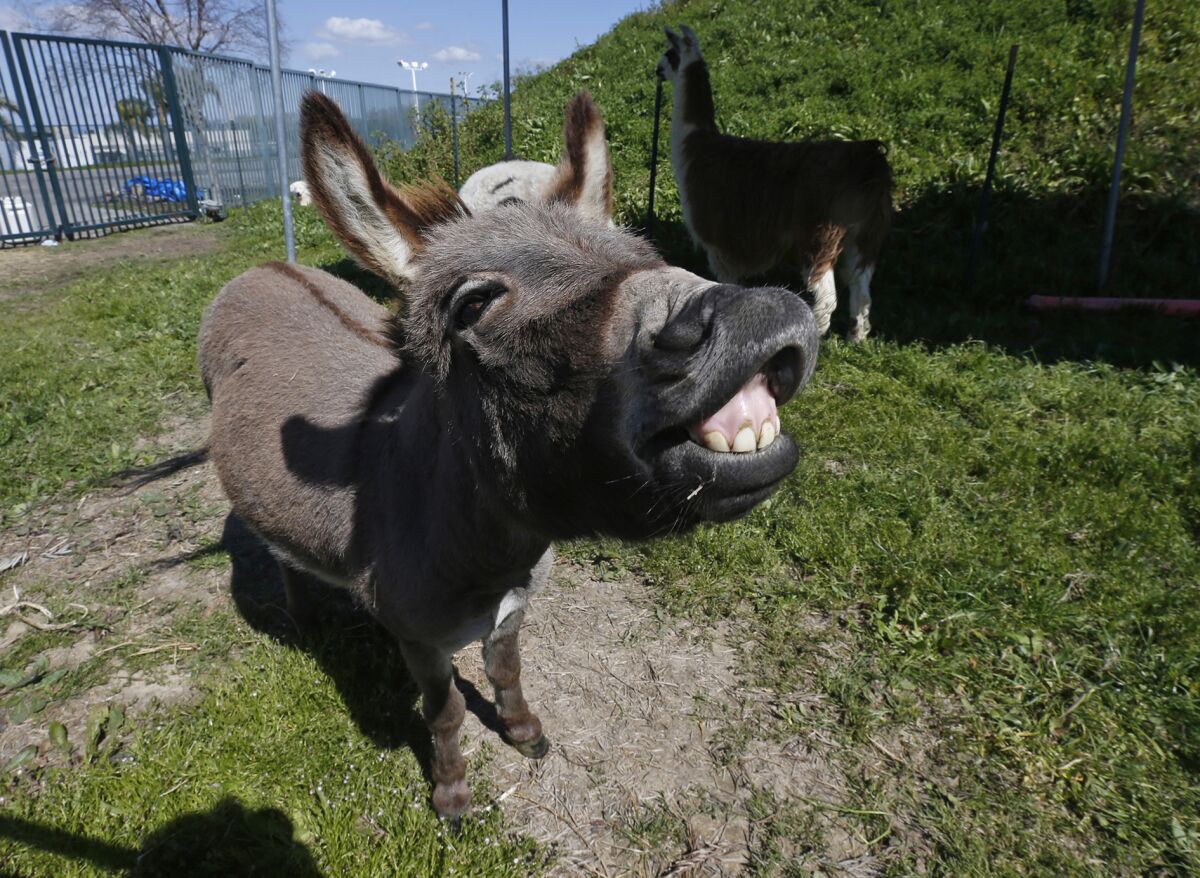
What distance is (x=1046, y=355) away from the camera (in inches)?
232

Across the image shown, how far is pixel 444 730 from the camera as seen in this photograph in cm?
260

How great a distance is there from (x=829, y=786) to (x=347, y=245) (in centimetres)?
276

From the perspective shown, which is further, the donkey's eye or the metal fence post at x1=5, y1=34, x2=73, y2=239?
the metal fence post at x1=5, y1=34, x2=73, y2=239

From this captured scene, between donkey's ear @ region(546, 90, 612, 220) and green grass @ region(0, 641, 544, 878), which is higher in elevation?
donkey's ear @ region(546, 90, 612, 220)

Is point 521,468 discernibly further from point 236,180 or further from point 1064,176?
point 236,180

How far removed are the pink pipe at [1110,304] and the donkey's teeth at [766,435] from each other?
7255mm

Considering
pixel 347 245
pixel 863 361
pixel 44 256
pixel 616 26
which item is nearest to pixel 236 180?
pixel 44 256

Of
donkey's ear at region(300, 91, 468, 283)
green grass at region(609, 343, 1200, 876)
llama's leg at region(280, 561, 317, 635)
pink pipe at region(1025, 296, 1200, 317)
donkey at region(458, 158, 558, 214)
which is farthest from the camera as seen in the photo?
donkey at region(458, 158, 558, 214)

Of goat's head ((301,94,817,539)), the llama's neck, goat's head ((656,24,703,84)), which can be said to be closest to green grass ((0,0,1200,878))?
goat's head ((301,94,817,539))

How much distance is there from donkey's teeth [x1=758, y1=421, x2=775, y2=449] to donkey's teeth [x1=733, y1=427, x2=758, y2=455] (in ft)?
0.07

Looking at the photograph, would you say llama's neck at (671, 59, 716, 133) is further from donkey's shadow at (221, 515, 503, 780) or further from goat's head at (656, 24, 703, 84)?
donkey's shadow at (221, 515, 503, 780)

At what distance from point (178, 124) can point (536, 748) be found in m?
17.9

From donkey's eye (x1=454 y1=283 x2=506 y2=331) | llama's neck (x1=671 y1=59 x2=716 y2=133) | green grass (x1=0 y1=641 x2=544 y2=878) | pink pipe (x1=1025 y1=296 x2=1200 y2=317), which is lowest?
green grass (x1=0 y1=641 x2=544 y2=878)

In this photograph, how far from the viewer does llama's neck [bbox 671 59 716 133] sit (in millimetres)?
7195
